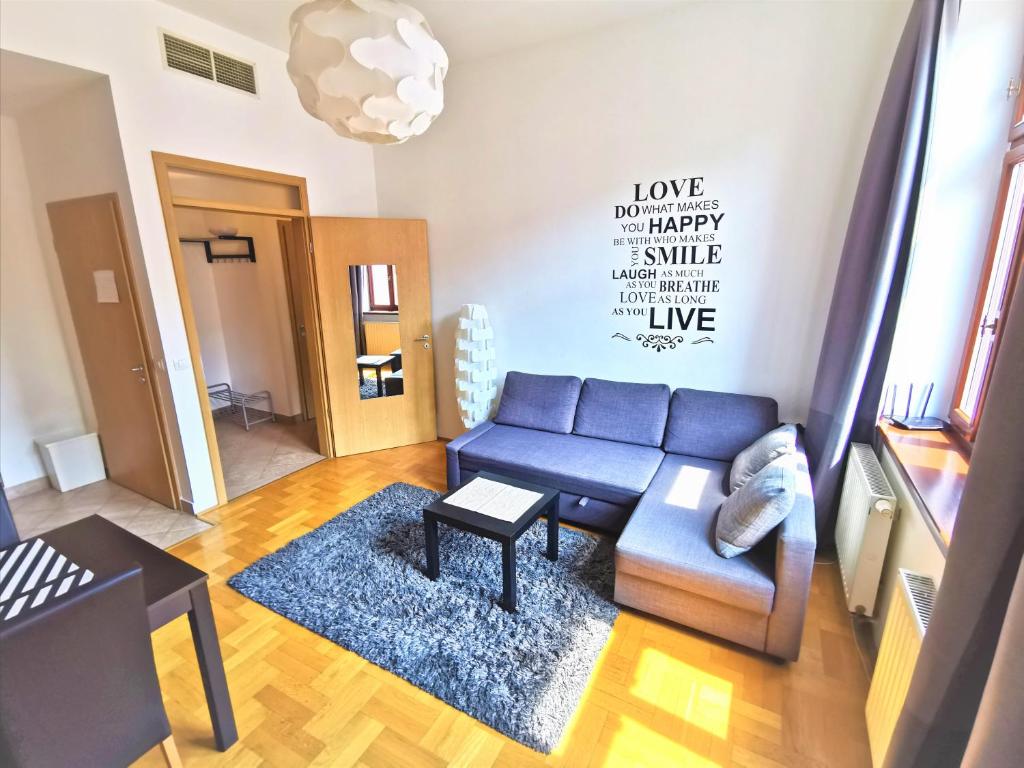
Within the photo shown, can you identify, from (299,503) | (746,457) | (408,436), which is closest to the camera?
(746,457)

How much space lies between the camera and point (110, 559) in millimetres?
1403

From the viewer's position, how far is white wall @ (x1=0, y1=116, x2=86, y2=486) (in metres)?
3.18

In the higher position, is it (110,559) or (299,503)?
(110,559)

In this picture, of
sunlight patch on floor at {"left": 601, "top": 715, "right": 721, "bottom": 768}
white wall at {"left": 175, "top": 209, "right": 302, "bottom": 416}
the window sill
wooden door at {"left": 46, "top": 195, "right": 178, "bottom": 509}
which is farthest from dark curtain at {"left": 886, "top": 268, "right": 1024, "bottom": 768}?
white wall at {"left": 175, "top": 209, "right": 302, "bottom": 416}

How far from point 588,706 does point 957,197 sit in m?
2.64

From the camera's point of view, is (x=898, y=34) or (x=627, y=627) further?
(x=898, y=34)

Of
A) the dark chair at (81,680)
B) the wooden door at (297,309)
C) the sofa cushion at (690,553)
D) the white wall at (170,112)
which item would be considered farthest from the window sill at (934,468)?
the wooden door at (297,309)

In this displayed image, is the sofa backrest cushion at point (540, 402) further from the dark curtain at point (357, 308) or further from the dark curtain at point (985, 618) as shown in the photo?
the dark curtain at point (985, 618)

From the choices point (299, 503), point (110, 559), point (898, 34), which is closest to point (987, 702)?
point (110, 559)

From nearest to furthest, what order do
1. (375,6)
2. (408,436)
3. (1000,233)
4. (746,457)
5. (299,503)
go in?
(375,6), (1000,233), (746,457), (299,503), (408,436)

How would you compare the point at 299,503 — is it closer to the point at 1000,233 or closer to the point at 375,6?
the point at 375,6

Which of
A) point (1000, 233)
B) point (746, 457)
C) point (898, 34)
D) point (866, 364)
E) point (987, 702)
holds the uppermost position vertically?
point (898, 34)

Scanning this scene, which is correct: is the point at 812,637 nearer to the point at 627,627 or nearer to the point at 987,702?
the point at 627,627

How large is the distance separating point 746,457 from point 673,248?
135 cm
